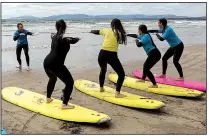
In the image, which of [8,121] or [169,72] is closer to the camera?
[8,121]

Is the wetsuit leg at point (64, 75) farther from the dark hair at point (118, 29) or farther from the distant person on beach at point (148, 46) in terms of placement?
the distant person on beach at point (148, 46)

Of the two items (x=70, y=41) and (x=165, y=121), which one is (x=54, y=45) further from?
(x=165, y=121)

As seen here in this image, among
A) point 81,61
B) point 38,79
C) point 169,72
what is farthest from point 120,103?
point 81,61

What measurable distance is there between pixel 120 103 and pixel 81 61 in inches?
229

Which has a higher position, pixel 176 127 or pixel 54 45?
pixel 54 45

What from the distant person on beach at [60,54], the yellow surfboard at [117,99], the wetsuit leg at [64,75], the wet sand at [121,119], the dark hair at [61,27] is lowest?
the wet sand at [121,119]

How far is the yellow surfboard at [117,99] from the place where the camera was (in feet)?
21.5

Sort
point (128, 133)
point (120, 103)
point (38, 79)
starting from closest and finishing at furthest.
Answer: point (128, 133) → point (120, 103) → point (38, 79)

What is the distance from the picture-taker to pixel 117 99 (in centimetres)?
711

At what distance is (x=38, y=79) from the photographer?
31.0 feet

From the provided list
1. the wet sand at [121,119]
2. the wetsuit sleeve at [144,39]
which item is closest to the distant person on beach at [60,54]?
the wet sand at [121,119]

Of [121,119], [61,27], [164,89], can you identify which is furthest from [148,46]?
[61,27]

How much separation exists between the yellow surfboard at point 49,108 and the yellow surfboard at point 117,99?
1.06m

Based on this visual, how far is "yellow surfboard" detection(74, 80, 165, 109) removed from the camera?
6568 mm
